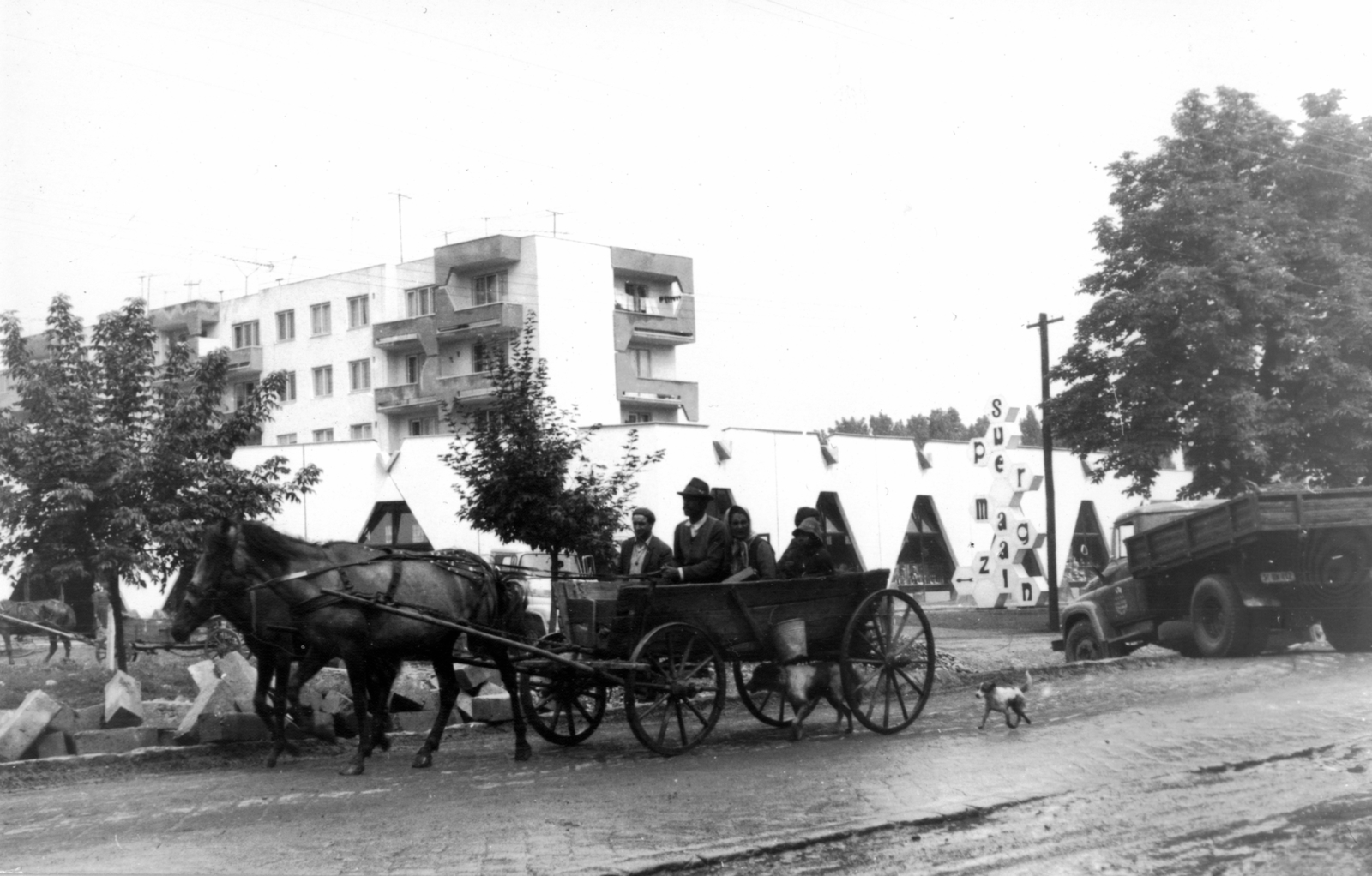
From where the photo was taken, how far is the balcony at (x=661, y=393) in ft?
209

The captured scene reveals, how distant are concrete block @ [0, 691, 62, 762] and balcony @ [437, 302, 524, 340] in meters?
47.5

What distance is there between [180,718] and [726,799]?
6.60m

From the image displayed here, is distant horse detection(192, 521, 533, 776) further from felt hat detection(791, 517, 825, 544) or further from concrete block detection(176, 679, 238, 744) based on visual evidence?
felt hat detection(791, 517, 825, 544)

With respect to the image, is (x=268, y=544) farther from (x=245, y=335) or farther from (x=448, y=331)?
(x=245, y=335)

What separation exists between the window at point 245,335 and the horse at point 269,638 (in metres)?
62.2

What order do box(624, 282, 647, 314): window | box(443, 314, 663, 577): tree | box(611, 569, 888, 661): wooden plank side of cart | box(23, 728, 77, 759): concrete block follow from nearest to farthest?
1. box(611, 569, 888, 661): wooden plank side of cart
2. box(23, 728, 77, 759): concrete block
3. box(443, 314, 663, 577): tree
4. box(624, 282, 647, 314): window

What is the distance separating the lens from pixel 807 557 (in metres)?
12.7

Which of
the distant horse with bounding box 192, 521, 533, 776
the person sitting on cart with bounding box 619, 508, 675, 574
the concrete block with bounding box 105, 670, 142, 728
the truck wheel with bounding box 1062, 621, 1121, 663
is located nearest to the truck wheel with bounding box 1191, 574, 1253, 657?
the truck wheel with bounding box 1062, 621, 1121, 663

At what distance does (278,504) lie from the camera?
18.4 metres

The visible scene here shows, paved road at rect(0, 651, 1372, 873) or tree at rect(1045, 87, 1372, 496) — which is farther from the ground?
tree at rect(1045, 87, 1372, 496)

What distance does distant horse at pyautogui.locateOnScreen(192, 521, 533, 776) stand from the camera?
11.1 meters

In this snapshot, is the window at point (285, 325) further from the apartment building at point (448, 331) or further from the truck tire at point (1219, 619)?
the truck tire at point (1219, 619)

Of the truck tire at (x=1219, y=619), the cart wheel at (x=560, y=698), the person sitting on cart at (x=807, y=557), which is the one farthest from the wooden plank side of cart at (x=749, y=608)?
the truck tire at (x=1219, y=619)

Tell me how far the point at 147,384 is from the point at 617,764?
9386 mm
